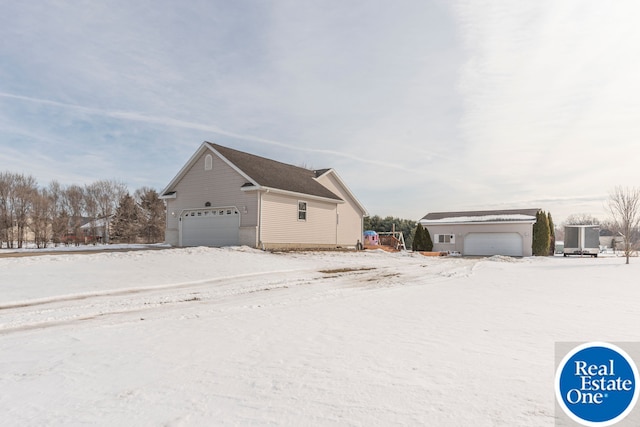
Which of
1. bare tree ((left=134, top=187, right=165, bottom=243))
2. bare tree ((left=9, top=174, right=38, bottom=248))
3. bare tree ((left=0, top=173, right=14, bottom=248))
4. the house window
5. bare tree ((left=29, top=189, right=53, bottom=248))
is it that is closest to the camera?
the house window

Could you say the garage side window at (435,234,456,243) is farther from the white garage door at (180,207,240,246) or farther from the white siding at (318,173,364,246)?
the white garage door at (180,207,240,246)

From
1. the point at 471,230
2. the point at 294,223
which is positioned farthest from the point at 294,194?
the point at 471,230

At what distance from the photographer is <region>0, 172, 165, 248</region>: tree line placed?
3553 centimetres

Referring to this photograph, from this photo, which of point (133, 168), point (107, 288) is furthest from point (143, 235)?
point (107, 288)

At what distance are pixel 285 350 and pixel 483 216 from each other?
36598 millimetres

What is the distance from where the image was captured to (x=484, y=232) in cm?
3519

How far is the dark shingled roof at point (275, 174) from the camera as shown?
71.4 ft

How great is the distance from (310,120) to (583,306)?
781 inches

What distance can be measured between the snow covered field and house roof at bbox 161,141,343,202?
448 inches

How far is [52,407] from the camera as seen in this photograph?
3119 mm

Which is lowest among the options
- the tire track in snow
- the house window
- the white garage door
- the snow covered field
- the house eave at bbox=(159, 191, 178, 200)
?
the tire track in snow

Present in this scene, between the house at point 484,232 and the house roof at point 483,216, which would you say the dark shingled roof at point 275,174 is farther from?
the house roof at point 483,216
